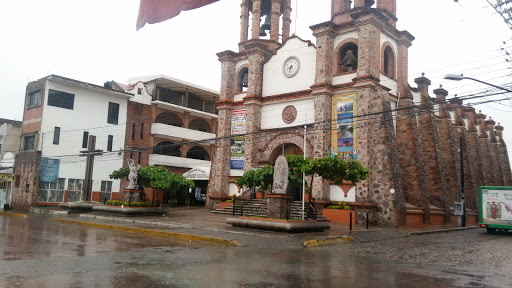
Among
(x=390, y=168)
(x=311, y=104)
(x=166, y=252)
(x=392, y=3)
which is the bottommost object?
(x=166, y=252)

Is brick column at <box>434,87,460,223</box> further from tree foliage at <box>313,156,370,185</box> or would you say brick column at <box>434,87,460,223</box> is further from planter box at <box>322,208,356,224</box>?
tree foliage at <box>313,156,370,185</box>

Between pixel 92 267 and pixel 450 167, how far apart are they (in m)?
29.2

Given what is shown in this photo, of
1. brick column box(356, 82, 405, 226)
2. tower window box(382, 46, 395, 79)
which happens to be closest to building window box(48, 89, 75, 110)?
brick column box(356, 82, 405, 226)

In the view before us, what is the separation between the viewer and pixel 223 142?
29922 mm

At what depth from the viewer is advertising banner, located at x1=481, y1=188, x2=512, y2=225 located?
21.3m

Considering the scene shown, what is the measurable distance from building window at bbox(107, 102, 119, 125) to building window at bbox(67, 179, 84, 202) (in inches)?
228

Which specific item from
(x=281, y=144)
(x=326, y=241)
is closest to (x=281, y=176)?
(x=326, y=241)

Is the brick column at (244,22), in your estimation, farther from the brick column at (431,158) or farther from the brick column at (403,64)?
the brick column at (431,158)

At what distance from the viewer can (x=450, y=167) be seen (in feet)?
102

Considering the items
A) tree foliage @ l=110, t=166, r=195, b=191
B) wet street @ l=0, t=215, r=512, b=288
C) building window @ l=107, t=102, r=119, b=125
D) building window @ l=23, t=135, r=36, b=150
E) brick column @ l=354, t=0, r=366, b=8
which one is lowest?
wet street @ l=0, t=215, r=512, b=288

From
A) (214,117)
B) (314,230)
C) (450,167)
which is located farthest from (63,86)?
(450,167)

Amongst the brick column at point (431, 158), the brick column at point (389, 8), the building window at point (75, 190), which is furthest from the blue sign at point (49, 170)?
the brick column at point (431, 158)

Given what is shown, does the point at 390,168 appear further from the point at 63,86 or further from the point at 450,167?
the point at 63,86

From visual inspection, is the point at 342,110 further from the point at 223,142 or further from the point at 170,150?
the point at 170,150
